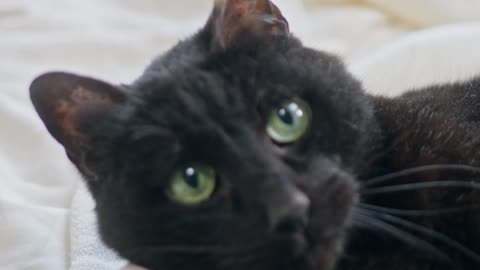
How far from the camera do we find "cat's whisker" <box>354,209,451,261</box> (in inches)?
32.7

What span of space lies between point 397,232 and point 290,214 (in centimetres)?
17

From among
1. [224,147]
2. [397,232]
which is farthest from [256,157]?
[397,232]

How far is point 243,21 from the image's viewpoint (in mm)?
948

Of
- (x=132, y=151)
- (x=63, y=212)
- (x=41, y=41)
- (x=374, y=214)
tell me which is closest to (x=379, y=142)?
(x=374, y=214)

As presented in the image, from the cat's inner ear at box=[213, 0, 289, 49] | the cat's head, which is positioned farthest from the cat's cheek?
the cat's inner ear at box=[213, 0, 289, 49]

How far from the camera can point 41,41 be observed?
1.57 meters

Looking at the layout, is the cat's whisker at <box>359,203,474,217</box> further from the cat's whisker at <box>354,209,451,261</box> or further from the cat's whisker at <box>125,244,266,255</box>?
the cat's whisker at <box>125,244,266,255</box>

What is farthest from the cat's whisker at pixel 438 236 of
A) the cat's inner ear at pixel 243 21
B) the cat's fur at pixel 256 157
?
the cat's inner ear at pixel 243 21

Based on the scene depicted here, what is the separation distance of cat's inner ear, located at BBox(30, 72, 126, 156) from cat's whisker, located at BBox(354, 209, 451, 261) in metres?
0.35

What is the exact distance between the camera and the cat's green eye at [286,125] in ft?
2.77

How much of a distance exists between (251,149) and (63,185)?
0.69 meters

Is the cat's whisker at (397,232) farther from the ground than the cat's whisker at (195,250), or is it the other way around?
the cat's whisker at (397,232)

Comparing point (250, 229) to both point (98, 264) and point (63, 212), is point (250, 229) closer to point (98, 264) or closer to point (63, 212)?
point (98, 264)

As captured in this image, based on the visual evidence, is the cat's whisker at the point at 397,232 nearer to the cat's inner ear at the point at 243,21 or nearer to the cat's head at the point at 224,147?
the cat's head at the point at 224,147
